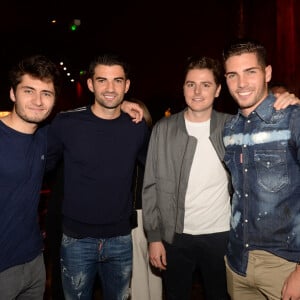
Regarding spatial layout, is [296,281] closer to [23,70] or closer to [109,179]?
[109,179]

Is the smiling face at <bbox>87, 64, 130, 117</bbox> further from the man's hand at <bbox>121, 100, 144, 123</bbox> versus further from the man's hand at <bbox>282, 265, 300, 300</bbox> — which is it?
the man's hand at <bbox>282, 265, 300, 300</bbox>

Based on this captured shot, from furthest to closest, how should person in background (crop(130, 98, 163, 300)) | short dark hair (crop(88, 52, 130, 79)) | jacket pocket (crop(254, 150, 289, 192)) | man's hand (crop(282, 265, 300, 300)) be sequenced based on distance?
1. person in background (crop(130, 98, 163, 300))
2. short dark hair (crop(88, 52, 130, 79))
3. jacket pocket (crop(254, 150, 289, 192))
4. man's hand (crop(282, 265, 300, 300))

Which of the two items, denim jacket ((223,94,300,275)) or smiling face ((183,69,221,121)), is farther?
smiling face ((183,69,221,121))

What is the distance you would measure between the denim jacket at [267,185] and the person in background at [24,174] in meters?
1.20

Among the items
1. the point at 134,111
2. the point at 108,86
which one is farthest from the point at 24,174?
the point at 134,111

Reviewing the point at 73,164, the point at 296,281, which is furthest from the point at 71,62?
the point at 296,281

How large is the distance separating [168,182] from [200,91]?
0.67m

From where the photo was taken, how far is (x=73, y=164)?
7.33ft

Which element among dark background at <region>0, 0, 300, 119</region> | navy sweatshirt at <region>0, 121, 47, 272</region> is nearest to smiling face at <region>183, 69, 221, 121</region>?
navy sweatshirt at <region>0, 121, 47, 272</region>

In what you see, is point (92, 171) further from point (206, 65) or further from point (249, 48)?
point (249, 48)

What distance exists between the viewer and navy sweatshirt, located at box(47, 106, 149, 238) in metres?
2.21

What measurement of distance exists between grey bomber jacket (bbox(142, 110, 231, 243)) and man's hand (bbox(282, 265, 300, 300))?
742mm

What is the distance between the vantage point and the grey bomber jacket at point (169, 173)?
2.19m

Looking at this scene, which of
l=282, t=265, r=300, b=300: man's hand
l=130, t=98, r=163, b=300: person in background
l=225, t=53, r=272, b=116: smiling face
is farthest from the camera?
l=130, t=98, r=163, b=300: person in background
